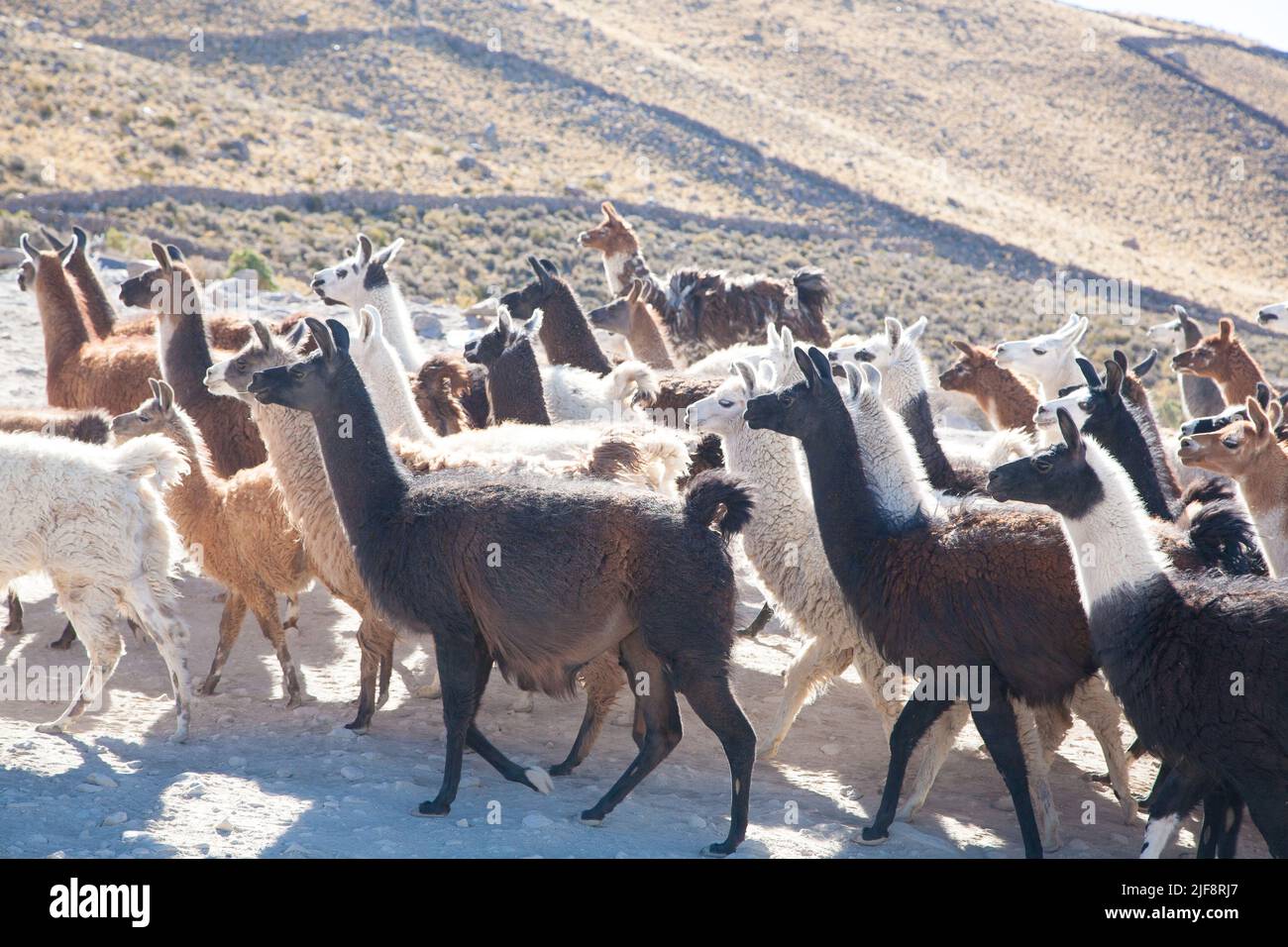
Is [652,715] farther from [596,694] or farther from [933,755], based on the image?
[933,755]

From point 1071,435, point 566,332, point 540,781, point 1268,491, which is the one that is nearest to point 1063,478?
point 1071,435

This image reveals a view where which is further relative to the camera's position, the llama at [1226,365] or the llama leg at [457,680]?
the llama at [1226,365]

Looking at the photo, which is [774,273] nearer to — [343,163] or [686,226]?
[686,226]

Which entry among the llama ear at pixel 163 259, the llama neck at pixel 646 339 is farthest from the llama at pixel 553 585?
the llama neck at pixel 646 339

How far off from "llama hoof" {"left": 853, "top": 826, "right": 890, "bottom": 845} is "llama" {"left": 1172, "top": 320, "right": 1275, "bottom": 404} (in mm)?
5884

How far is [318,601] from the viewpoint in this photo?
29.0 ft

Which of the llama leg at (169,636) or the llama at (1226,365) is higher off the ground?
the llama at (1226,365)

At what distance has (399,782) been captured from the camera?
5.76 metres

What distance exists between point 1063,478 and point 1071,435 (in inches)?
7.0

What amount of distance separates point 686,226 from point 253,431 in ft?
90.4

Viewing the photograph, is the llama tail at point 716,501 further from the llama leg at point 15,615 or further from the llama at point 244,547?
the llama leg at point 15,615

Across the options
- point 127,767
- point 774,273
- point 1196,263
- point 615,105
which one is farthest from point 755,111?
point 127,767

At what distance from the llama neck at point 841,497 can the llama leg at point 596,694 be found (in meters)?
1.19

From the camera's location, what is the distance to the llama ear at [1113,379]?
22.8 ft
